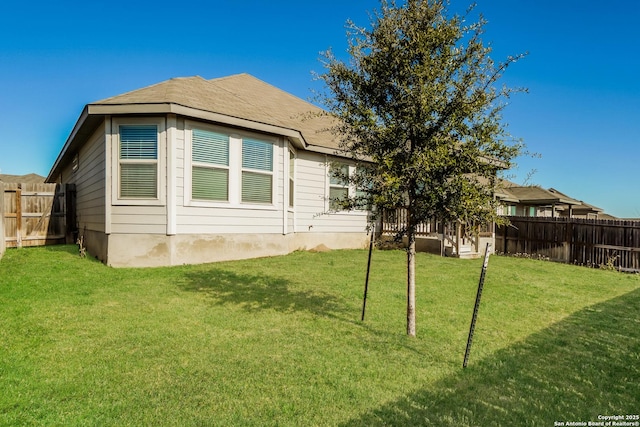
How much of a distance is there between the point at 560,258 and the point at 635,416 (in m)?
13.3

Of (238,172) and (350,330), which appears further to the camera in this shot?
(238,172)

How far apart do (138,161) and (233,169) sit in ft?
7.72

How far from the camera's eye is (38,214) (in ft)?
42.3

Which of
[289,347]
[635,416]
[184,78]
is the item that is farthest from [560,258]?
[184,78]

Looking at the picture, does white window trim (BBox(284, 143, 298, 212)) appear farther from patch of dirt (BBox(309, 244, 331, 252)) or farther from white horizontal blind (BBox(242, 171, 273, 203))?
patch of dirt (BBox(309, 244, 331, 252))

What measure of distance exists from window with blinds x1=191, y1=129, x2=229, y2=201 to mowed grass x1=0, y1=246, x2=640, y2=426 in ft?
8.05

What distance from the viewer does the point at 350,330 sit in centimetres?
504

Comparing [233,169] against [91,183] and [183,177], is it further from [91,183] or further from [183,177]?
[91,183]

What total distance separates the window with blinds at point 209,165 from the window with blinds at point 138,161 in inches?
36.4

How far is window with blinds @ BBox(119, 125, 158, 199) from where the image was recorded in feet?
29.1

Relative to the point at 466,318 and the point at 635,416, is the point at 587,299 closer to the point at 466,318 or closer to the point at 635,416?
the point at 466,318

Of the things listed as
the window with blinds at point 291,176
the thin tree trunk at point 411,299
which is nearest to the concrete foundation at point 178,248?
the window with blinds at point 291,176

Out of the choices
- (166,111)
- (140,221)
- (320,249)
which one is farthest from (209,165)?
(320,249)

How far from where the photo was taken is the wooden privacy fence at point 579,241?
12.6m
